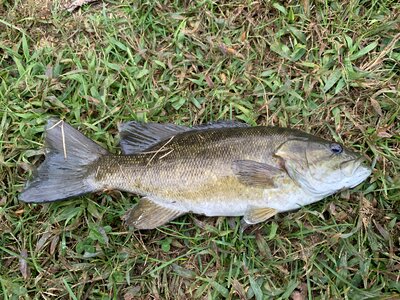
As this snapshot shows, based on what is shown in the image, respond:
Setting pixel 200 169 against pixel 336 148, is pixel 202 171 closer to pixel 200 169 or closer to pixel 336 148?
Answer: pixel 200 169

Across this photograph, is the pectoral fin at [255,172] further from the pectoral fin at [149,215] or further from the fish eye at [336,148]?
the pectoral fin at [149,215]

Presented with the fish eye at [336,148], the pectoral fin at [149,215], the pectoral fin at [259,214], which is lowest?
the pectoral fin at [149,215]

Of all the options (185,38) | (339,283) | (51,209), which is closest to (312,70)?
(185,38)

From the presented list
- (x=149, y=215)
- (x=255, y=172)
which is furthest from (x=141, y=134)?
(x=255, y=172)

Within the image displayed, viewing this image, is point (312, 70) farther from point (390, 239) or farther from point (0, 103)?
point (0, 103)

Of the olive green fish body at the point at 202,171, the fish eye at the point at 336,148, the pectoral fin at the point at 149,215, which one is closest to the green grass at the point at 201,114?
the pectoral fin at the point at 149,215
